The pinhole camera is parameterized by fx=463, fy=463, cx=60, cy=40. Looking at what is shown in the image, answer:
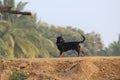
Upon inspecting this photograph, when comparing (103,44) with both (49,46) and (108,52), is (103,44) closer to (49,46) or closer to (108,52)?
(108,52)

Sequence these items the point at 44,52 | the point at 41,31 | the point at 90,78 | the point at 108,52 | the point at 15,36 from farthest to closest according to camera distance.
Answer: the point at 108,52 → the point at 41,31 → the point at 44,52 → the point at 15,36 → the point at 90,78

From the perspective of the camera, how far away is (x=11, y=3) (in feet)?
99.5

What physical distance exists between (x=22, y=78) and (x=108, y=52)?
28.2 metres

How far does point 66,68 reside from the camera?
15.7 meters

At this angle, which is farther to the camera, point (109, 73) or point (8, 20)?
point (8, 20)

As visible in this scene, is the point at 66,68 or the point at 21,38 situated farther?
the point at 21,38

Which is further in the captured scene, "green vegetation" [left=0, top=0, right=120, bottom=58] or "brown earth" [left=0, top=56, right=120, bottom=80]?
"green vegetation" [left=0, top=0, right=120, bottom=58]

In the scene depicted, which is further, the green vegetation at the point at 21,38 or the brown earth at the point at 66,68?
the green vegetation at the point at 21,38

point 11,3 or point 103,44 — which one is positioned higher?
point 11,3

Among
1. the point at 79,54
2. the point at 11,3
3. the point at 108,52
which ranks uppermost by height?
the point at 11,3

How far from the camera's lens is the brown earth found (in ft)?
50.0

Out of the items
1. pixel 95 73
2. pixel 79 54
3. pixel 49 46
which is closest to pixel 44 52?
pixel 49 46

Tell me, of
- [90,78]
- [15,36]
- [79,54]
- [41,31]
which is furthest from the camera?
[41,31]

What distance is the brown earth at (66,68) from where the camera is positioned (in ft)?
50.0
